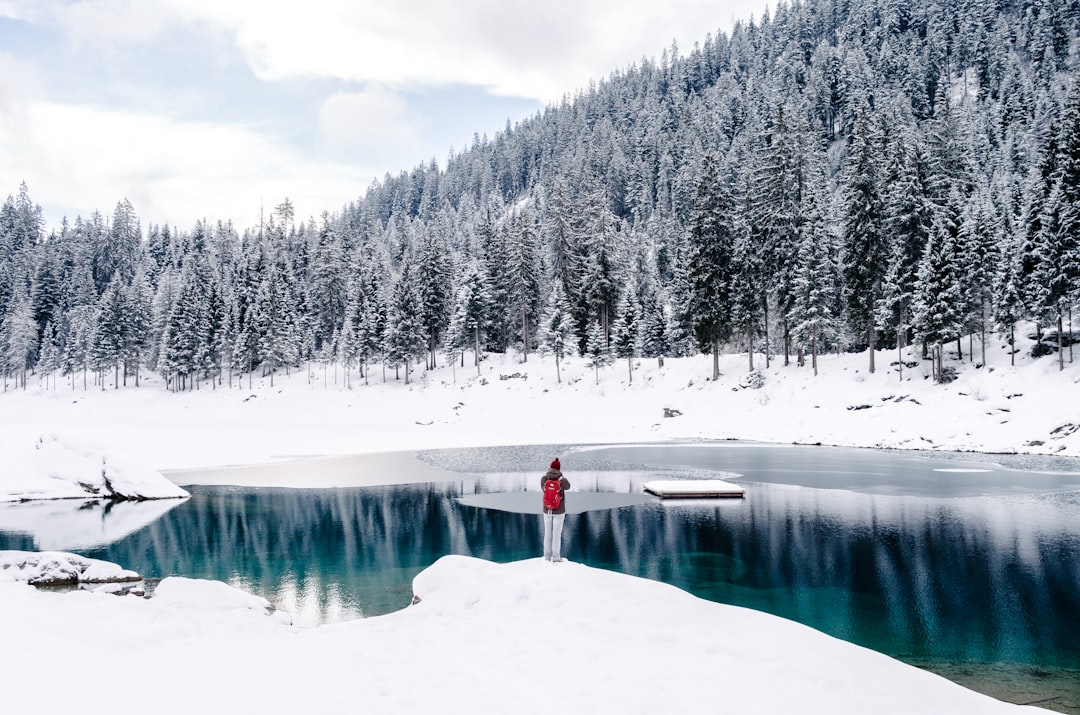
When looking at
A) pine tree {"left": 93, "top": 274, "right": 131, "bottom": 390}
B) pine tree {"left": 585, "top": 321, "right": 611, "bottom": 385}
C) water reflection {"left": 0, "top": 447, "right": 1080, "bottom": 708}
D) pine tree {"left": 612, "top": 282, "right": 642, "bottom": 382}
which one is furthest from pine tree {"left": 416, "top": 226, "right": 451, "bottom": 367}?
water reflection {"left": 0, "top": 447, "right": 1080, "bottom": 708}

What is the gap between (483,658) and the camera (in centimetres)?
895

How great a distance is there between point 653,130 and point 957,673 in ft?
489

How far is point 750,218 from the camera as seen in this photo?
58656 millimetres

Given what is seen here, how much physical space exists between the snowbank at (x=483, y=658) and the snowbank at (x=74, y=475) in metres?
20.8

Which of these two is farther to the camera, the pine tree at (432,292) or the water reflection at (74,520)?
the pine tree at (432,292)

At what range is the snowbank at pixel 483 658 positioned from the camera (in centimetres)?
744

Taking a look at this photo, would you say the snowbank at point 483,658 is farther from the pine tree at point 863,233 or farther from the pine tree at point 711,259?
the pine tree at point 711,259

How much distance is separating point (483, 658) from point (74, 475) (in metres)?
30.0

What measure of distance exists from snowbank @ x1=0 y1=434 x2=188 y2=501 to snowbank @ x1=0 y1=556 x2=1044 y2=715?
20763 millimetres

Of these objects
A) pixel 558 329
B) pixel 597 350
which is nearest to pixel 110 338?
pixel 558 329

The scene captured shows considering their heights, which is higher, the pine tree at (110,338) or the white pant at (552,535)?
the pine tree at (110,338)

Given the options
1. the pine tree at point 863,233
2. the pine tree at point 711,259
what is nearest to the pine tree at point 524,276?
the pine tree at point 711,259

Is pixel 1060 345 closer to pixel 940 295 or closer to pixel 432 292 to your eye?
pixel 940 295

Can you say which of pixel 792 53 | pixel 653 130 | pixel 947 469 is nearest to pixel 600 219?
pixel 947 469
